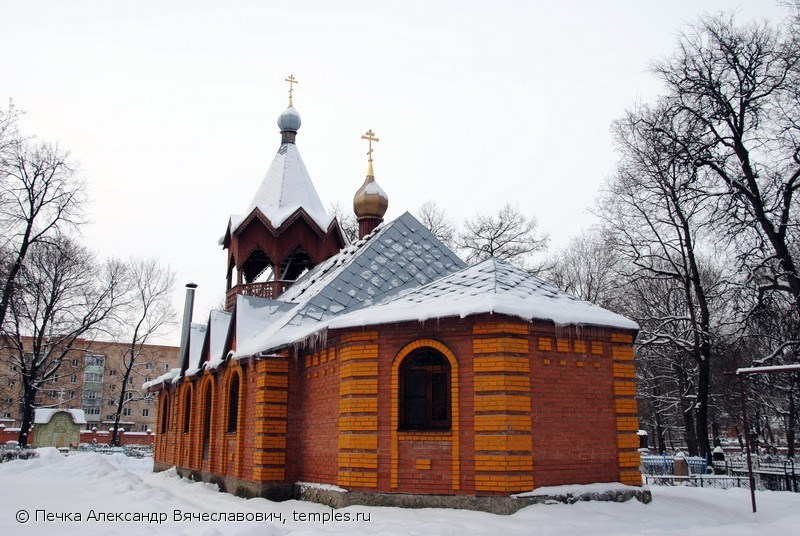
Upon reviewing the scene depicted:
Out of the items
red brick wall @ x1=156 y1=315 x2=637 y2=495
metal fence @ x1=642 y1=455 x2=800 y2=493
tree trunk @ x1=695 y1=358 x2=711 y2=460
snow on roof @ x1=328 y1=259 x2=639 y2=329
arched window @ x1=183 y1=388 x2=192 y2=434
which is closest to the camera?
red brick wall @ x1=156 y1=315 x2=637 y2=495

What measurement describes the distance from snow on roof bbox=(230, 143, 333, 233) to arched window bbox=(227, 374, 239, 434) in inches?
205

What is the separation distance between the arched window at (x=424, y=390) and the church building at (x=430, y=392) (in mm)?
17

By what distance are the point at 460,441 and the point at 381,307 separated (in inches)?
102

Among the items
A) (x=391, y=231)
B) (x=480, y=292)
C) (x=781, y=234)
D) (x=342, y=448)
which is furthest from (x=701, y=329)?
(x=342, y=448)

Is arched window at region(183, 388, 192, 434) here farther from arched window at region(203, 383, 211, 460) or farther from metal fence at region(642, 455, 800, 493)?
metal fence at region(642, 455, 800, 493)

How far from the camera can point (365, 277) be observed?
534 inches

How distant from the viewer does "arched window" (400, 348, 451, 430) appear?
10180mm

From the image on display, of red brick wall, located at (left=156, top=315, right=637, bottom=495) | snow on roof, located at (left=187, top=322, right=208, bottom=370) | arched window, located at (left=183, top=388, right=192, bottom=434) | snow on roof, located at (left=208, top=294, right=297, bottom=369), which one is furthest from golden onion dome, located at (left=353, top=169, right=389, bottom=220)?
arched window, located at (left=183, top=388, right=192, bottom=434)

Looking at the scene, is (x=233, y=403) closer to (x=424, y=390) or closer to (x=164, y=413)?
(x=424, y=390)

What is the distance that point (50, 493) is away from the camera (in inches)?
525

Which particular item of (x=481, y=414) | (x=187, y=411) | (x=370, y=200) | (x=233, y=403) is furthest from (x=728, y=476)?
(x=187, y=411)

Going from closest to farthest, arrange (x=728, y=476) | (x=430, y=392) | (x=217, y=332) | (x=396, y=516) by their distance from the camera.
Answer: (x=396, y=516) → (x=430, y=392) → (x=217, y=332) → (x=728, y=476)

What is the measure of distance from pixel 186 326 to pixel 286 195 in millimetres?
6425

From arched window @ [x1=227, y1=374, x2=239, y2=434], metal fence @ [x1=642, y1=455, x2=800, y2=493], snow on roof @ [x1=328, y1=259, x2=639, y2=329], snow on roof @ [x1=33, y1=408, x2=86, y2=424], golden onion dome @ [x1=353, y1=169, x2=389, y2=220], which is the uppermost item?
golden onion dome @ [x1=353, y1=169, x2=389, y2=220]
